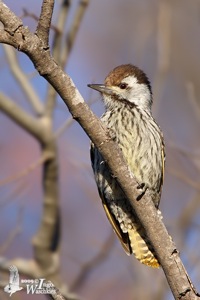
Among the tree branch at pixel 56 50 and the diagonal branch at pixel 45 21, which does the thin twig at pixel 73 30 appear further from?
the diagonal branch at pixel 45 21

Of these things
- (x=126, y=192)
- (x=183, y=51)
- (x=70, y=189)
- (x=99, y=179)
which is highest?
(x=183, y=51)

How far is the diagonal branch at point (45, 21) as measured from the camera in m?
3.81

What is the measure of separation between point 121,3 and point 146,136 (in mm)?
4663

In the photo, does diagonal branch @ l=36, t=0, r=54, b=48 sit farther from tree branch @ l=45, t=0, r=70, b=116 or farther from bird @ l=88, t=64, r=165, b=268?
tree branch @ l=45, t=0, r=70, b=116

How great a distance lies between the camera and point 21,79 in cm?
629

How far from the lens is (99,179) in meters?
5.34

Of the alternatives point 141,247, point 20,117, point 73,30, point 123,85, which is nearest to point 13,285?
point 141,247

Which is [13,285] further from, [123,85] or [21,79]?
[21,79]

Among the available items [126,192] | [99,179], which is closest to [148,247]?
[99,179]

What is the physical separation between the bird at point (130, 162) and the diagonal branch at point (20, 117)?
0.60m

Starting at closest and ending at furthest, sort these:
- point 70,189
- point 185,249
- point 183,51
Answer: point 185,249 → point 70,189 → point 183,51

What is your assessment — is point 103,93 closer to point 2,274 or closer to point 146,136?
point 146,136

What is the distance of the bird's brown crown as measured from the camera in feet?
18.8

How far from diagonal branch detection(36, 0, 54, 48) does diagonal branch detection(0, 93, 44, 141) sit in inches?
82.9
